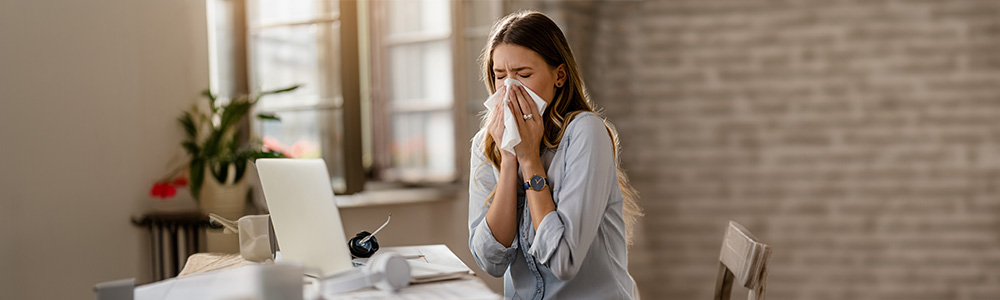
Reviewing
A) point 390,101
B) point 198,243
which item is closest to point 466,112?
point 390,101

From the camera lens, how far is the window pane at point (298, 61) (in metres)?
3.29

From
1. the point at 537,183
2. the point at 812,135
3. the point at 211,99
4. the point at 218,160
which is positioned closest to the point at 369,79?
the point at 211,99

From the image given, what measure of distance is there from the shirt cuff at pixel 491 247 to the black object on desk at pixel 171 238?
146cm

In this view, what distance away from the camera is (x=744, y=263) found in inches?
56.0

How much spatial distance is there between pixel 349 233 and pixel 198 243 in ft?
2.10

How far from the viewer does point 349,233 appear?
3102 mm

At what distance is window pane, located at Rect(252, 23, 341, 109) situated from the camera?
10.8ft

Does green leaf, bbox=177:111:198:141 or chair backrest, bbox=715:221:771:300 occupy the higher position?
green leaf, bbox=177:111:198:141

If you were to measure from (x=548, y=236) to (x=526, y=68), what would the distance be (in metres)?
0.34

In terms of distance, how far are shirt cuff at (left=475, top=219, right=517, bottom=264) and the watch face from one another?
13 centimetres

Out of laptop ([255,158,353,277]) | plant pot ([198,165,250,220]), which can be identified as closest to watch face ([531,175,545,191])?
laptop ([255,158,353,277])

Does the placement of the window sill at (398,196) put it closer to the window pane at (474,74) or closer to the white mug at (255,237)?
the window pane at (474,74)

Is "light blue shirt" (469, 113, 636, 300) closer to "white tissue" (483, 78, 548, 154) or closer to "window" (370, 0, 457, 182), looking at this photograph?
"white tissue" (483, 78, 548, 154)

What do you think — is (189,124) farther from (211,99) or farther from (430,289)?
(430,289)
